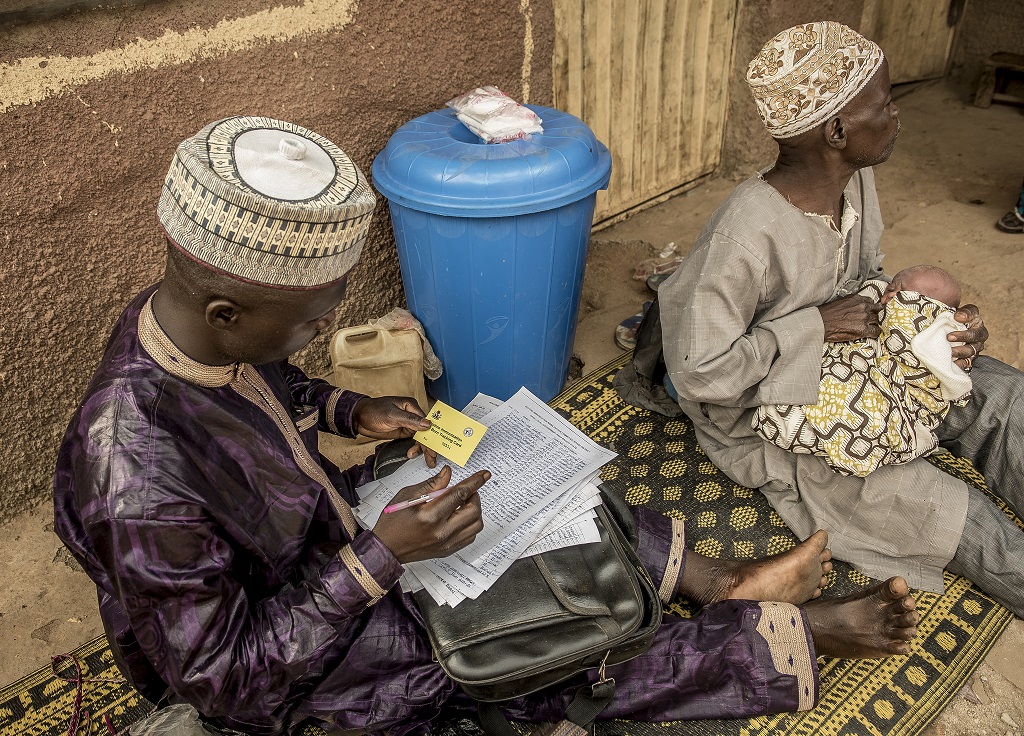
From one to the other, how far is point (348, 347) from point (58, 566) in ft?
3.75

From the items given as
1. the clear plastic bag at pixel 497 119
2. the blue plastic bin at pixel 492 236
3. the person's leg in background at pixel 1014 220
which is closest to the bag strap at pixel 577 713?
the blue plastic bin at pixel 492 236

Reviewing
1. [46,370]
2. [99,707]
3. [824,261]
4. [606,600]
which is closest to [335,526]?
[606,600]

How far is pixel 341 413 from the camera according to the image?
74.0 inches

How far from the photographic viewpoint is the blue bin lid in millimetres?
2279

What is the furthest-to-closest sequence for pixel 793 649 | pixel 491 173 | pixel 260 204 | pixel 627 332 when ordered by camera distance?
1. pixel 627 332
2. pixel 491 173
3. pixel 793 649
4. pixel 260 204

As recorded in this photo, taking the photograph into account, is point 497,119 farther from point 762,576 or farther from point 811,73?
point 762,576

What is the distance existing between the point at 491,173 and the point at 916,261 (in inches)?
96.8

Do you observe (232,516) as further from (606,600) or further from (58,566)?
(58,566)

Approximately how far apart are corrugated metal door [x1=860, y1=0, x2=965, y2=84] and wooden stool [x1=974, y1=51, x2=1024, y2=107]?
40 centimetres

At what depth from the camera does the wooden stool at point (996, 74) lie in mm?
5152

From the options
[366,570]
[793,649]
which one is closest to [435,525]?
[366,570]

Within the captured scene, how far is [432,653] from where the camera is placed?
1.67 m

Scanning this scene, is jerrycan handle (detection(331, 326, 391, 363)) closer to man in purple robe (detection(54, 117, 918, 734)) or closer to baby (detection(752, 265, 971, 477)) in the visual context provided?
man in purple robe (detection(54, 117, 918, 734))

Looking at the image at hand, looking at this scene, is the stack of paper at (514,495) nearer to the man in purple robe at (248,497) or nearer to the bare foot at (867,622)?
the man in purple robe at (248,497)
